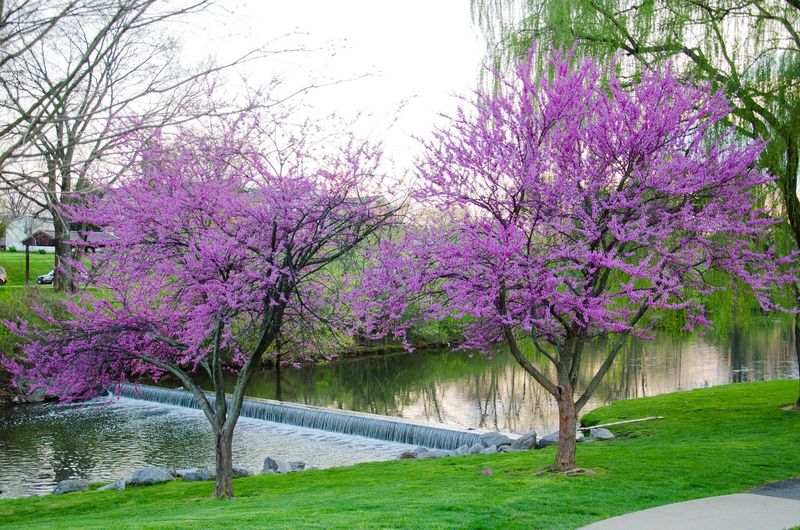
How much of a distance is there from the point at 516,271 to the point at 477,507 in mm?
2248

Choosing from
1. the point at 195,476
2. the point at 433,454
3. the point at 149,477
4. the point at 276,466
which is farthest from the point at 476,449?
the point at 149,477

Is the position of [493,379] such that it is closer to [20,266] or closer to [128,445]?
[128,445]

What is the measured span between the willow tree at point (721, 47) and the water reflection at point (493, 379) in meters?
6.19

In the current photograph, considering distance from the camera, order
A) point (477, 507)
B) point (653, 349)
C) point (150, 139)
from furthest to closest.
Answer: point (653, 349) → point (477, 507) → point (150, 139)

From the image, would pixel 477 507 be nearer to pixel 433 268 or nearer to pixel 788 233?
pixel 433 268

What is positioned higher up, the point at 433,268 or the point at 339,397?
the point at 433,268

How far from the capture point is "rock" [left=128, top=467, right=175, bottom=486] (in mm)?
12000

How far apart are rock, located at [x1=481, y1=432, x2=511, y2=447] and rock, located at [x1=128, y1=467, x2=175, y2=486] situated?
5.45 metres

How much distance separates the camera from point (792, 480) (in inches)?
306

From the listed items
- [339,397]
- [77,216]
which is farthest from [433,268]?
[339,397]

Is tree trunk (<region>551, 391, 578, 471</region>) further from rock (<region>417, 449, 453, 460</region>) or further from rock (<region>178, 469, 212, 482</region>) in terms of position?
rock (<region>178, 469, 212, 482</region>)

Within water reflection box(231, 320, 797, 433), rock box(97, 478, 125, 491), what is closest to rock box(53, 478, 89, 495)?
rock box(97, 478, 125, 491)

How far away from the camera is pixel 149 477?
475 inches

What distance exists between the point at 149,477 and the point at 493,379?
50.1 feet
